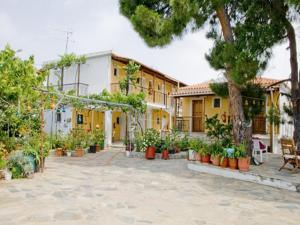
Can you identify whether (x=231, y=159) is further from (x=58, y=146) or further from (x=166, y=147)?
(x=58, y=146)

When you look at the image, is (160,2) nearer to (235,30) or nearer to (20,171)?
(235,30)

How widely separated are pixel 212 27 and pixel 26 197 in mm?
8463

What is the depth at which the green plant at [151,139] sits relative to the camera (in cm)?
1349

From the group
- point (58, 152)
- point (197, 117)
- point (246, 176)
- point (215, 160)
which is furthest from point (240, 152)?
point (197, 117)

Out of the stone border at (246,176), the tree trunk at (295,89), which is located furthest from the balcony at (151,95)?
the stone border at (246,176)

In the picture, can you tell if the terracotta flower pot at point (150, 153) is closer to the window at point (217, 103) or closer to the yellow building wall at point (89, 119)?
the window at point (217, 103)

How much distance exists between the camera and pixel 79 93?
2022cm

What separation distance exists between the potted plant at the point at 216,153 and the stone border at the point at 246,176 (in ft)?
0.72

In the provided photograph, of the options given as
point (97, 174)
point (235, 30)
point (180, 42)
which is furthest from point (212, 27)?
point (97, 174)

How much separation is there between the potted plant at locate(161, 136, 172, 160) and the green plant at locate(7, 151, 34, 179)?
6.41 metres

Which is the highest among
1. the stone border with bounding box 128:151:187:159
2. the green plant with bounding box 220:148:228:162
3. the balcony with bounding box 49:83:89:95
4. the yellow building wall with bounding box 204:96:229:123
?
A: the balcony with bounding box 49:83:89:95

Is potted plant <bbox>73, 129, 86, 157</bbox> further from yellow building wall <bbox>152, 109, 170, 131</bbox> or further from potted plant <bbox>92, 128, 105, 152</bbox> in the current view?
yellow building wall <bbox>152, 109, 170, 131</bbox>

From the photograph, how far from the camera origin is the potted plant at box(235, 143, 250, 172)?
865 centimetres

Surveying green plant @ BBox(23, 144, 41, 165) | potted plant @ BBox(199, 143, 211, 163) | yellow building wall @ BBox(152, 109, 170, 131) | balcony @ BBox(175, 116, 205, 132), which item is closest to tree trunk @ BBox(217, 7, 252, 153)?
potted plant @ BBox(199, 143, 211, 163)
